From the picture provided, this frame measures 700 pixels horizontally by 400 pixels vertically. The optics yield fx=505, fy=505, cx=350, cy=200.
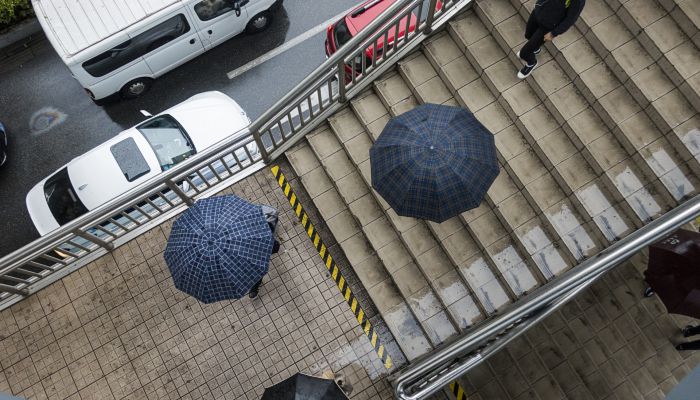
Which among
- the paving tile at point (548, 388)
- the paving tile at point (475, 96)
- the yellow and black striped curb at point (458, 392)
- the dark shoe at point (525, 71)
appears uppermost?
the paving tile at point (475, 96)

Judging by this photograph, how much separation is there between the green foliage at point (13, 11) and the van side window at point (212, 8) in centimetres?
422

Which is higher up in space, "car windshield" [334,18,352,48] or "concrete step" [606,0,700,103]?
"car windshield" [334,18,352,48]

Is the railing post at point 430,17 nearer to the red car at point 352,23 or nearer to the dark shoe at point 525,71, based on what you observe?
the dark shoe at point 525,71

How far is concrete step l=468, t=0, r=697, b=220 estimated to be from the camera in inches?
259

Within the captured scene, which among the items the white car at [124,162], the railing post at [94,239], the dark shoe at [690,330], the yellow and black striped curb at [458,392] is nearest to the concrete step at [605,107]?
the dark shoe at [690,330]

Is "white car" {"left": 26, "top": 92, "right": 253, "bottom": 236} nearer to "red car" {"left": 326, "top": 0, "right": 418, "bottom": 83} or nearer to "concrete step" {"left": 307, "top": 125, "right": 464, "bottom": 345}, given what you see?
"concrete step" {"left": 307, "top": 125, "right": 464, "bottom": 345}

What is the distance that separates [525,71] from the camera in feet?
23.3

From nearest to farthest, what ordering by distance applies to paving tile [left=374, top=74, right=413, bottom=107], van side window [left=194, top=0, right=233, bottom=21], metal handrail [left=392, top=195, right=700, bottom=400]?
metal handrail [left=392, top=195, right=700, bottom=400]
paving tile [left=374, top=74, right=413, bottom=107]
van side window [left=194, top=0, right=233, bottom=21]

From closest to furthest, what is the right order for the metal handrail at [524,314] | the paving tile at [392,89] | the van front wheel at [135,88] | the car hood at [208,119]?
the metal handrail at [524,314] < the paving tile at [392,89] < the car hood at [208,119] < the van front wheel at [135,88]

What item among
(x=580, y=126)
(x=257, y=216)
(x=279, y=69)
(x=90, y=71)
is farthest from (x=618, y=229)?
(x=90, y=71)

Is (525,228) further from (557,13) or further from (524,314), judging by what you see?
(557,13)

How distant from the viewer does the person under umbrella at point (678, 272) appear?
606 centimetres

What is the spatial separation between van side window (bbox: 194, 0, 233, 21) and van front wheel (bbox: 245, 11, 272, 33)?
0.65 m

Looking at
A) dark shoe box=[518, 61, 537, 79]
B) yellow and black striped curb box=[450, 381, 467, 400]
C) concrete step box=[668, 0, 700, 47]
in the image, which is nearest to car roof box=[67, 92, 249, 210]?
dark shoe box=[518, 61, 537, 79]
